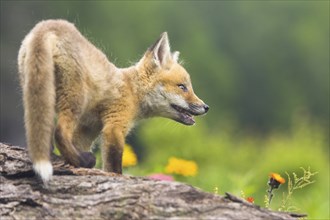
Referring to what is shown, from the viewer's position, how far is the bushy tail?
807 centimetres

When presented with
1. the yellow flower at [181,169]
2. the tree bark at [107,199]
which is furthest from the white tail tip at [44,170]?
the yellow flower at [181,169]

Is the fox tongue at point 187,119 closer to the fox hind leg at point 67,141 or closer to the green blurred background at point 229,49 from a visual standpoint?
the fox hind leg at point 67,141

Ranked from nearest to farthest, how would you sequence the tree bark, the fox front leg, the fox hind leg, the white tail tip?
the tree bark
the white tail tip
the fox hind leg
the fox front leg

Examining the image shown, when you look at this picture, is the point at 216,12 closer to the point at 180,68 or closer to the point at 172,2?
the point at 172,2

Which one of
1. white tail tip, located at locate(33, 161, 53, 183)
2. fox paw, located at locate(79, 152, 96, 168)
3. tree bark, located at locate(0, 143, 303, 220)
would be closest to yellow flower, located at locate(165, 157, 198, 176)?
fox paw, located at locate(79, 152, 96, 168)

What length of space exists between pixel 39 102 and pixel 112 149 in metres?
1.26

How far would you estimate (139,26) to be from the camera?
157ft

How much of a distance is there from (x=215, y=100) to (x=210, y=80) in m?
2.45

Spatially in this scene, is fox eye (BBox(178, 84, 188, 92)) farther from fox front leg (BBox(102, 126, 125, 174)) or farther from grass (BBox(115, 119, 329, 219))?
grass (BBox(115, 119, 329, 219))

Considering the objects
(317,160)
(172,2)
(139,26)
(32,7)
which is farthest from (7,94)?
(172,2)

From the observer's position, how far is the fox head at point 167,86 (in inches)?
403

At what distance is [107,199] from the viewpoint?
25.8 ft

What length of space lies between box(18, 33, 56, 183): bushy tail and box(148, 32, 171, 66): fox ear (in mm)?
1919

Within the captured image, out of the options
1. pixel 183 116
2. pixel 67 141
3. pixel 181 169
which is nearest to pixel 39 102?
pixel 67 141
